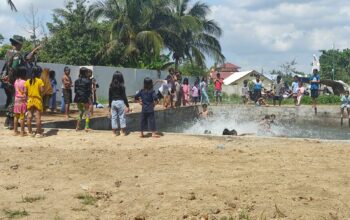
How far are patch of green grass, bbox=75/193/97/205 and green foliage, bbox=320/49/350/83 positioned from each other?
60.7 metres

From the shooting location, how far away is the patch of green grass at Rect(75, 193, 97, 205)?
19.6 feet

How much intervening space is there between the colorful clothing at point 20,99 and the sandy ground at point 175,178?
748 millimetres

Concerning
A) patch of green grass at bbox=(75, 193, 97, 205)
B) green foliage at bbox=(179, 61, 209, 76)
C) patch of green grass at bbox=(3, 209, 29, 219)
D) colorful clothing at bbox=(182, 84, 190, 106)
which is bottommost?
patch of green grass at bbox=(3, 209, 29, 219)

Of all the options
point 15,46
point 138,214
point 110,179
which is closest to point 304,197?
point 138,214

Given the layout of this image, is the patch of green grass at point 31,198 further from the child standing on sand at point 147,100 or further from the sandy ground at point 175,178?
the child standing on sand at point 147,100

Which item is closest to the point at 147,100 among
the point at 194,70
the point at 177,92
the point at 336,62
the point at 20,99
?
the point at 20,99

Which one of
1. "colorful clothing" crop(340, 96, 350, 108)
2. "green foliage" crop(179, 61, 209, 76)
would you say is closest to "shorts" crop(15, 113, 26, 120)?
"colorful clothing" crop(340, 96, 350, 108)

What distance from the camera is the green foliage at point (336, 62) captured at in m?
65.2

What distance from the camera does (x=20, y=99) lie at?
430 inches

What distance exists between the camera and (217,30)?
41875mm

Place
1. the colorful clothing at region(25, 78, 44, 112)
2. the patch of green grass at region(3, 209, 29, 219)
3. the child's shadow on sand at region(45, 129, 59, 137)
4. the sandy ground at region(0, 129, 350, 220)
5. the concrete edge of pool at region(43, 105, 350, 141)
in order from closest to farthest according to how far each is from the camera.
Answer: the patch of green grass at region(3, 209, 29, 219) < the sandy ground at region(0, 129, 350, 220) < the colorful clothing at region(25, 78, 44, 112) < the child's shadow on sand at region(45, 129, 59, 137) < the concrete edge of pool at region(43, 105, 350, 141)

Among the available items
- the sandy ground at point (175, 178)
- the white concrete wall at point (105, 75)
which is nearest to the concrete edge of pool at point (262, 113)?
the white concrete wall at point (105, 75)

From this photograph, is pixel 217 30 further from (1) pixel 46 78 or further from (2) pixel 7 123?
(2) pixel 7 123

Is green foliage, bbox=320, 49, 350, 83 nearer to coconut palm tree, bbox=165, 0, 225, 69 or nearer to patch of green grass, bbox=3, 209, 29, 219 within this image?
coconut palm tree, bbox=165, 0, 225, 69
